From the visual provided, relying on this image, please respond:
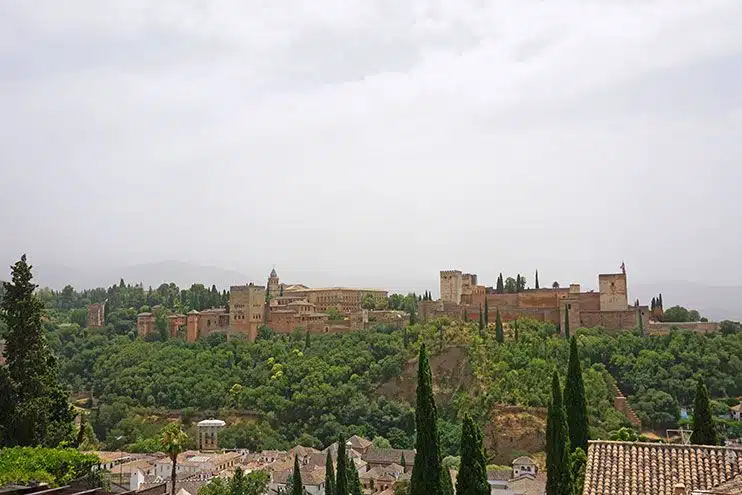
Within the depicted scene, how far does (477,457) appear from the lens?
14508 mm

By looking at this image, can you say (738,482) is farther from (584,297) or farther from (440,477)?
(584,297)

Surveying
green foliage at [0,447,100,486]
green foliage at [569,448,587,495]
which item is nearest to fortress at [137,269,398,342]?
green foliage at [569,448,587,495]

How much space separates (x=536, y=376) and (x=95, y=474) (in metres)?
34.6

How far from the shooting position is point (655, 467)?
10148 millimetres

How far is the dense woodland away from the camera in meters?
43.9

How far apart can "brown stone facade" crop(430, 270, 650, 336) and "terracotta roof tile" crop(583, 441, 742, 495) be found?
140ft

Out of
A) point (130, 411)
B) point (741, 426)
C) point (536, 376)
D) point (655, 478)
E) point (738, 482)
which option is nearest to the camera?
point (738, 482)

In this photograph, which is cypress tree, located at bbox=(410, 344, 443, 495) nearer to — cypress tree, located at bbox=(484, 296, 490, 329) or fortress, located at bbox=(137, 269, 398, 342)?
cypress tree, located at bbox=(484, 296, 490, 329)

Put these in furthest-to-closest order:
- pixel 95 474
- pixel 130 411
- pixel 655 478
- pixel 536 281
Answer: pixel 536 281, pixel 130 411, pixel 95 474, pixel 655 478

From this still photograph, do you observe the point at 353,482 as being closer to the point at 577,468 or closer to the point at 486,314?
the point at 577,468

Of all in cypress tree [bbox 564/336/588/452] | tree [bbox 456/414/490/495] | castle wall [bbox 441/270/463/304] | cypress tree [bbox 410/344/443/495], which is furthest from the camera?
castle wall [bbox 441/270/463/304]

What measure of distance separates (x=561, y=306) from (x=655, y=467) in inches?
1801

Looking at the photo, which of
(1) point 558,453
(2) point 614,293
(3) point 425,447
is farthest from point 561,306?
(3) point 425,447

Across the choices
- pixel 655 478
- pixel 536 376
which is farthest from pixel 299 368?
pixel 655 478
